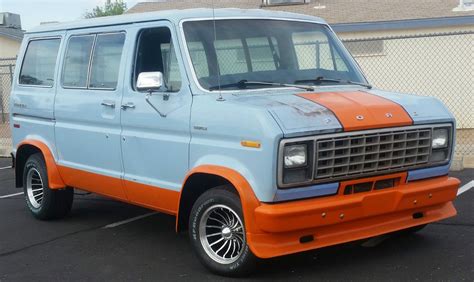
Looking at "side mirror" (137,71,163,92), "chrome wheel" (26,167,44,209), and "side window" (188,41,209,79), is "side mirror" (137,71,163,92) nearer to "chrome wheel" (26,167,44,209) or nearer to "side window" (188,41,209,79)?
"side window" (188,41,209,79)

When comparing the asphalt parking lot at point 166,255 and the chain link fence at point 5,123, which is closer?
the asphalt parking lot at point 166,255

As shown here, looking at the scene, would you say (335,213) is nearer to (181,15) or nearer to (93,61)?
(181,15)

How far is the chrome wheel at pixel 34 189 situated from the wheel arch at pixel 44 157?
220 millimetres

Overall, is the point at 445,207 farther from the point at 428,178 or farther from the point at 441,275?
the point at 441,275

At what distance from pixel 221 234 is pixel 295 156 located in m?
1.00

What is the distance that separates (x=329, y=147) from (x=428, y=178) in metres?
1.12

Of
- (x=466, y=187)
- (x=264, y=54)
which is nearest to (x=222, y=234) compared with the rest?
(x=264, y=54)

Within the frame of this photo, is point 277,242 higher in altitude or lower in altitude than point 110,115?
lower

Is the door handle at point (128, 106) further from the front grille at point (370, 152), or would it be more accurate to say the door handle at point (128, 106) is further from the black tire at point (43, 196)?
the front grille at point (370, 152)

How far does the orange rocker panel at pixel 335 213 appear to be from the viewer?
4547mm

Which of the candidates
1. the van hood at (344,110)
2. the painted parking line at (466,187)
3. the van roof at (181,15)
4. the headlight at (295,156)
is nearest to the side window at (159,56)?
the van roof at (181,15)

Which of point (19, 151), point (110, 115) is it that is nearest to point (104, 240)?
point (110, 115)

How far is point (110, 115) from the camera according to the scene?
6062 millimetres

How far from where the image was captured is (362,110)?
4852 mm
